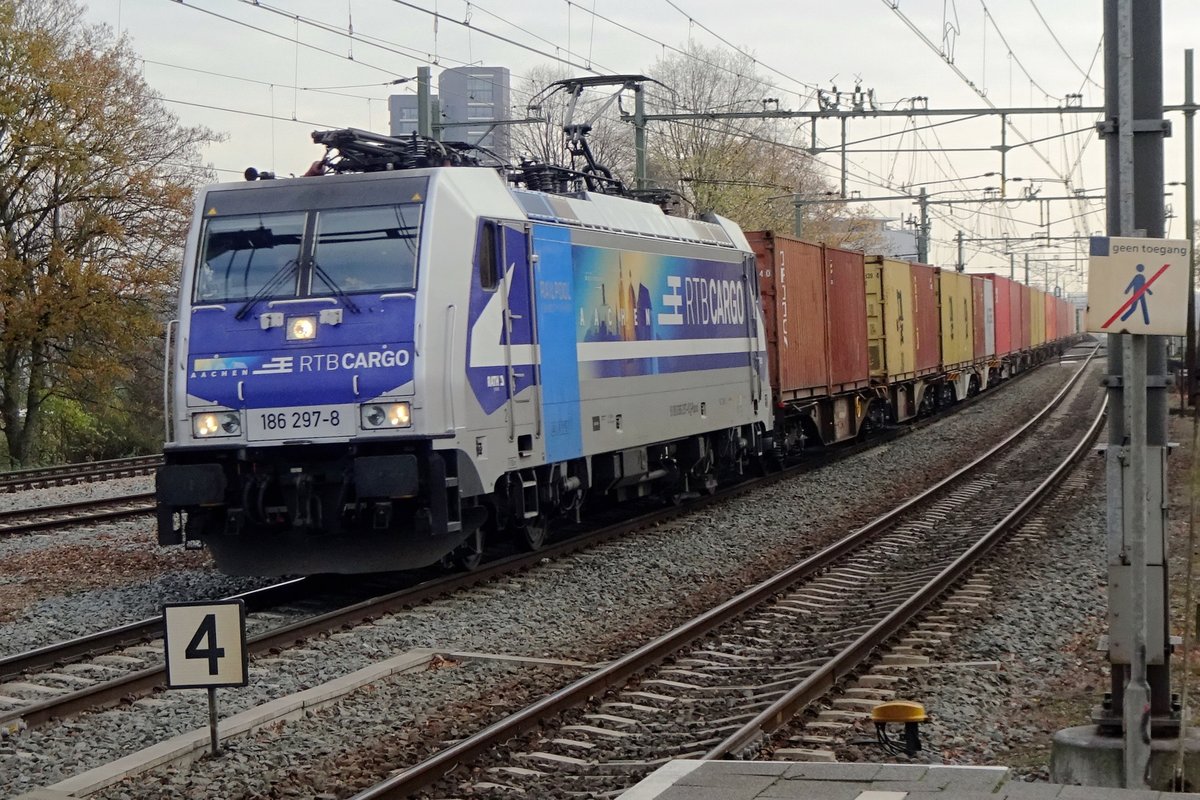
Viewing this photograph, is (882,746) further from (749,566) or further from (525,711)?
(749,566)

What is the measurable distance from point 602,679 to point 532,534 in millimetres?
5163

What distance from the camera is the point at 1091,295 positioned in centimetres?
612

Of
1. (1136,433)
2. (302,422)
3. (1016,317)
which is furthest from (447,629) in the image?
(1016,317)

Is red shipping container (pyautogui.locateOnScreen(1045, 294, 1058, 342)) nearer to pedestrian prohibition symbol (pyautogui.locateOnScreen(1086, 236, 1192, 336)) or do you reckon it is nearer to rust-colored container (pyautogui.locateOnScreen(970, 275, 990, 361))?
rust-colored container (pyautogui.locateOnScreen(970, 275, 990, 361))

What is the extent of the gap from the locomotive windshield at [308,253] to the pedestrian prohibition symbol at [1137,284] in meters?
5.87

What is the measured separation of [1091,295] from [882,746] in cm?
239

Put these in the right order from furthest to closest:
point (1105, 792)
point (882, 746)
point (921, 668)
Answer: point (921, 668) < point (882, 746) < point (1105, 792)

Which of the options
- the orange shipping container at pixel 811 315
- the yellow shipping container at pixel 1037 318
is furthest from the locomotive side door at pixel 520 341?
the yellow shipping container at pixel 1037 318

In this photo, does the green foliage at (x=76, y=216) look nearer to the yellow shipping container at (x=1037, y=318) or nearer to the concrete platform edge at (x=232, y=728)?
the concrete platform edge at (x=232, y=728)

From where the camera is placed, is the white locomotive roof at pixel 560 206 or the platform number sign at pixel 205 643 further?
the white locomotive roof at pixel 560 206

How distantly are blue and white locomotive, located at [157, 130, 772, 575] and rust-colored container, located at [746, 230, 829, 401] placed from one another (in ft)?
26.2

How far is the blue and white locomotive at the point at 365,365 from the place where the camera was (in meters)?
10.7

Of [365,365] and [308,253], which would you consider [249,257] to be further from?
[365,365]

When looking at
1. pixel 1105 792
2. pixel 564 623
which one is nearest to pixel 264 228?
pixel 564 623
